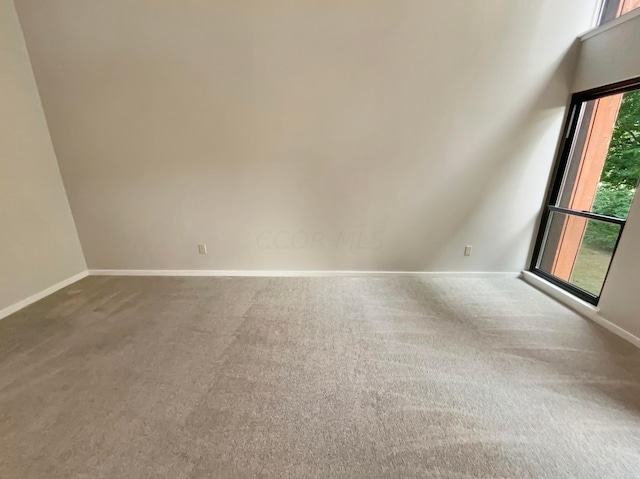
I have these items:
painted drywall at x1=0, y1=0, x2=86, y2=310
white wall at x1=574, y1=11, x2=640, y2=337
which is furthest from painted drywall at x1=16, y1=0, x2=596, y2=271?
white wall at x1=574, y1=11, x2=640, y2=337

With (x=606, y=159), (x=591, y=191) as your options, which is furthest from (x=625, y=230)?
(x=606, y=159)

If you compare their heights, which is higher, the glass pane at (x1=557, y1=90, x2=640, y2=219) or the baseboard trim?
the glass pane at (x1=557, y1=90, x2=640, y2=219)

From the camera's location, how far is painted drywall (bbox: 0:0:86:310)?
2377 mm

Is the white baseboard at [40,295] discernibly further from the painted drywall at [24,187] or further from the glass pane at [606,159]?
the glass pane at [606,159]

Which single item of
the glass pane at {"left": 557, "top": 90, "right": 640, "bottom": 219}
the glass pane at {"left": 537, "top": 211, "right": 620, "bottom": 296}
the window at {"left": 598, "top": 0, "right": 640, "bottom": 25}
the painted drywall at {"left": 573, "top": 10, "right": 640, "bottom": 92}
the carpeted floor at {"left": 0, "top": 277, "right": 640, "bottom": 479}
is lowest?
the carpeted floor at {"left": 0, "top": 277, "right": 640, "bottom": 479}

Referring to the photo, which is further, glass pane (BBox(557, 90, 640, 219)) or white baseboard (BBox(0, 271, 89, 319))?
white baseboard (BBox(0, 271, 89, 319))

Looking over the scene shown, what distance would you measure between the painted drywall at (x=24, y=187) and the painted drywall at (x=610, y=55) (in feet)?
17.2

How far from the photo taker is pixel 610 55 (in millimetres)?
2324

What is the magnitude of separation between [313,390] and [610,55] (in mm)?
3627

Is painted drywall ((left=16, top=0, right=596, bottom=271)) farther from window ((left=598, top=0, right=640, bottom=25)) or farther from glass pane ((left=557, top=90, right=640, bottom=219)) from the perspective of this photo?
glass pane ((left=557, top=90, right=640, bottom=219))

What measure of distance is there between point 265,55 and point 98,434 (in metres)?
3.06

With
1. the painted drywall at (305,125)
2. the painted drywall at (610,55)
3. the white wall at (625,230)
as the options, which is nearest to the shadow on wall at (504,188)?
the painted drywall at (305,125)

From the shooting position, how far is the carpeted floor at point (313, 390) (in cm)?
123

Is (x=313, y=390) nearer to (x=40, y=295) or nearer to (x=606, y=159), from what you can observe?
(x=40, y=295)
